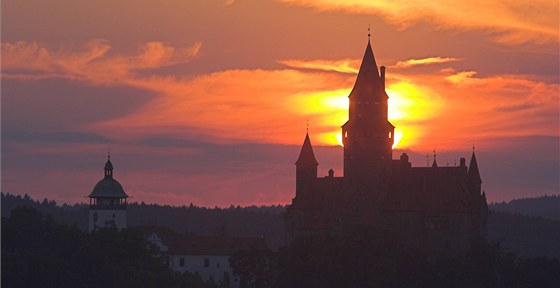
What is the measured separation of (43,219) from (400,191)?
38828 millimetres

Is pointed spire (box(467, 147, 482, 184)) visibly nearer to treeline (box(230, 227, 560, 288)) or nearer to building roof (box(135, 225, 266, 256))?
treeline (box(230, 227, 560, 288))

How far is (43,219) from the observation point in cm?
14362

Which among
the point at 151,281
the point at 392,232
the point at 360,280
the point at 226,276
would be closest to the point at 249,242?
the point at 226,276

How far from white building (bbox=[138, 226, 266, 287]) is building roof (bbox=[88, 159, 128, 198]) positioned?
19.1ft

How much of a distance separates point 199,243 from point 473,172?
48.9m

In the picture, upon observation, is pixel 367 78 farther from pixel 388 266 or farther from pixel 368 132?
pixel 388 266

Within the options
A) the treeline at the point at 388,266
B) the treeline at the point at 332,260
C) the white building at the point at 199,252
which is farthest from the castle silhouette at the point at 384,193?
the white building at the point at 199,252

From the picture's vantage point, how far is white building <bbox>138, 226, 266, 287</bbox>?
188375 millimetres

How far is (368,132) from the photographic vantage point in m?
158

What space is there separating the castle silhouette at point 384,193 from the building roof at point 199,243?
90.0ft

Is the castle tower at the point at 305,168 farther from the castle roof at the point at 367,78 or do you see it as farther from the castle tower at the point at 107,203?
the castle tower at the point at 107,203

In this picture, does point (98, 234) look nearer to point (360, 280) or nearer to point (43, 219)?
point (43, 219)

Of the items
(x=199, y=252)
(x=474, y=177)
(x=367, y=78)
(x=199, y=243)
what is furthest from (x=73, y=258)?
(x=199, y=243)

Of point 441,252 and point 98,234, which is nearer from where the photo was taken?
point 98,234
